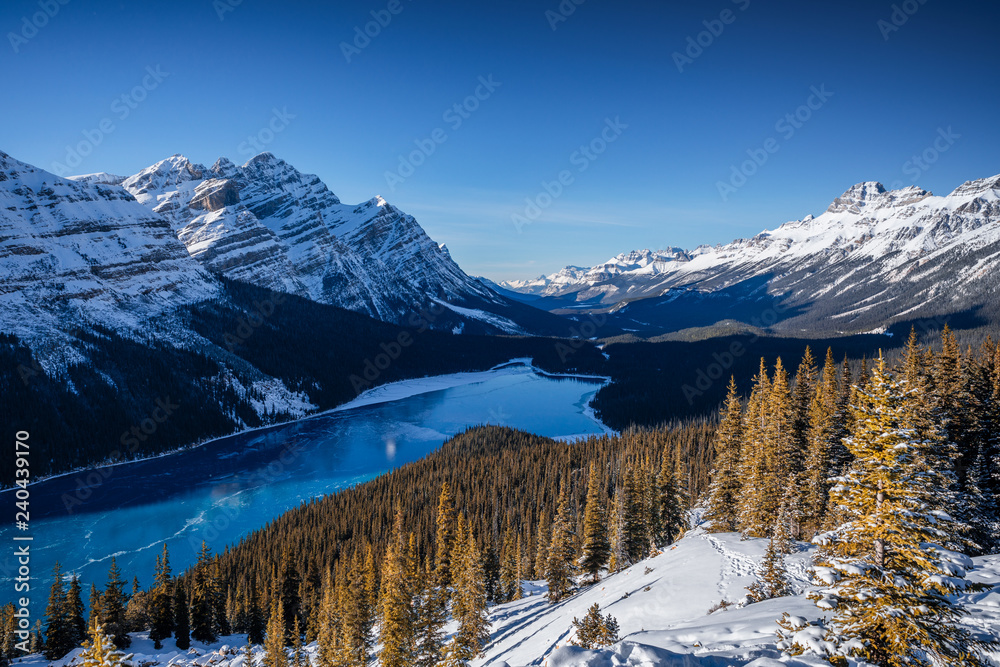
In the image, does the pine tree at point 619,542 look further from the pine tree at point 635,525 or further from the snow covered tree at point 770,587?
the snow covered tree at point 770,587

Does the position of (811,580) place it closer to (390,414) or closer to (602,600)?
(602,600)

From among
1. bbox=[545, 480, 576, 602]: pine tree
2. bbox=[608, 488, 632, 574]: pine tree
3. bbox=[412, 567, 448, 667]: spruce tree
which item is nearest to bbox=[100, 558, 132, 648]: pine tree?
bbox=[412, 567, 448, 667]: spruce tree

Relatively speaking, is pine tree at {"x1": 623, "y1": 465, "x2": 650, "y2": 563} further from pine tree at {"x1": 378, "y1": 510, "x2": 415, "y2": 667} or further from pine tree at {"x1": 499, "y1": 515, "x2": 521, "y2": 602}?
pine tree at {"x1": 378, "y1": 510, "x2": 415, "y2": 667}

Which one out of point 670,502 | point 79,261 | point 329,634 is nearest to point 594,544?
point 670,502

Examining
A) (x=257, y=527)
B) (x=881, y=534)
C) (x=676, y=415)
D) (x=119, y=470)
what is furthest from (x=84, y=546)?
(x=676, y=415)

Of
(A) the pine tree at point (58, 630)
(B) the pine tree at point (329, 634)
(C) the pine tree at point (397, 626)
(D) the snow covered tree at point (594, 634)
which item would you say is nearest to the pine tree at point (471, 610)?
(C) the pine tree at point (397, 626)

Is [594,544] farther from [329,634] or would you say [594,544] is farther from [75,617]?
[75,617]

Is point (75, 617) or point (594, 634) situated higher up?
point (594, 634)
